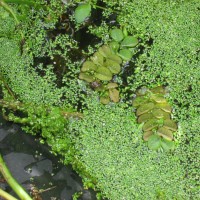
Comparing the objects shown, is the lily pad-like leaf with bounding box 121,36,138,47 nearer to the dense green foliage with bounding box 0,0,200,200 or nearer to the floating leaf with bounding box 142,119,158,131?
the dense green foliage with bounding box 0,0,200,200

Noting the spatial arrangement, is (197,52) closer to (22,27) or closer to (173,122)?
(173,122)

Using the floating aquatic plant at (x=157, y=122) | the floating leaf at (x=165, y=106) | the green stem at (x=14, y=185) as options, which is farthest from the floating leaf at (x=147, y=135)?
the green stem at (x=14, y=185)

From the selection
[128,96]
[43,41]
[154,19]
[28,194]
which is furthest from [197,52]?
[28,194]

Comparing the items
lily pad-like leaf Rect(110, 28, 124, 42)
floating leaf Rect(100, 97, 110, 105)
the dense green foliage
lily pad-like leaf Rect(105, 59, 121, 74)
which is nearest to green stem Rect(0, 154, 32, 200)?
the dense green foliage

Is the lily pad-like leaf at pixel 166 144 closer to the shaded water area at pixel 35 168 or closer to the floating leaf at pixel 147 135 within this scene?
the floating leaf at pixel 147 135

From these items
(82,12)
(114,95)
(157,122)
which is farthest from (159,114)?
(82,12)
